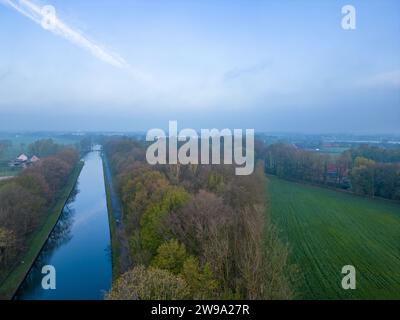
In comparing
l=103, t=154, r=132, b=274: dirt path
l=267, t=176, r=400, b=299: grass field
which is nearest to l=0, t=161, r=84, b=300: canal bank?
l=103, t=154, r=132, b=274: dirt path

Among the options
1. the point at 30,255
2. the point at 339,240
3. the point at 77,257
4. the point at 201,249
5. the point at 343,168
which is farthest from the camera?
the point at 343,168

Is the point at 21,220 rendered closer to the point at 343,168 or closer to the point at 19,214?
the point at 19,214

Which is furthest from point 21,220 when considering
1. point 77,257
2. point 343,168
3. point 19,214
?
point 343,168

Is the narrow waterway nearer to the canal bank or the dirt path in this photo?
the canal bank

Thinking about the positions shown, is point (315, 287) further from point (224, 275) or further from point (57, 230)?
point (57, 230)

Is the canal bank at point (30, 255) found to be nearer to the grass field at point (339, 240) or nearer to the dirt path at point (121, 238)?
the dirt path at point (121, 238)
